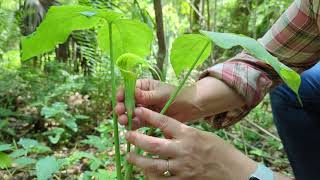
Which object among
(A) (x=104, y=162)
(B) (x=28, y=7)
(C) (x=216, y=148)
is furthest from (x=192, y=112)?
(B) (x=28, y=7)

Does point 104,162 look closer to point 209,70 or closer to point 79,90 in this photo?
point 209,70

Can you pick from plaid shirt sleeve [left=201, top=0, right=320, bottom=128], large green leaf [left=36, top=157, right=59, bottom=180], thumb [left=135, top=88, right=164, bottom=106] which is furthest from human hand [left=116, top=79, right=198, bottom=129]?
large green leaf [left=36, top=157, right=59, bottom=180]

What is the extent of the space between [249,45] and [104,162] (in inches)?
39.3

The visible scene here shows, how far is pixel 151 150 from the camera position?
2.03 ft

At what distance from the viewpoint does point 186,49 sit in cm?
70

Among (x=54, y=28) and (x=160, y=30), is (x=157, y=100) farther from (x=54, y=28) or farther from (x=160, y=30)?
(x=160, y=30)

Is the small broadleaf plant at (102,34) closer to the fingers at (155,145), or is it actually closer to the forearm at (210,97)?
the fingers at (155,145)

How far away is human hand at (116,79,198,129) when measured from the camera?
2.32ft

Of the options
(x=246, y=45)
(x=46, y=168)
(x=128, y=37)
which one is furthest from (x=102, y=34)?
(x=46, y=168)

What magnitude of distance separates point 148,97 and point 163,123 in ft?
0.45

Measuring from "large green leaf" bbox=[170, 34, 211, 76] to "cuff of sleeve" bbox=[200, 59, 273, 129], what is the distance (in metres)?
0.21

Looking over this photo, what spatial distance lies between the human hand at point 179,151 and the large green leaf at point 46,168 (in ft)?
1.26

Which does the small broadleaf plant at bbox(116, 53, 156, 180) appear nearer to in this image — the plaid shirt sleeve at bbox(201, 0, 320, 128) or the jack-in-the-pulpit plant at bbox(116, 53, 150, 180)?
the jack-in-the-pulpit plant at bbox(116, 53, 150, 180)

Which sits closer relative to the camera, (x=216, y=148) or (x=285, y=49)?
(x=216, y=148)
